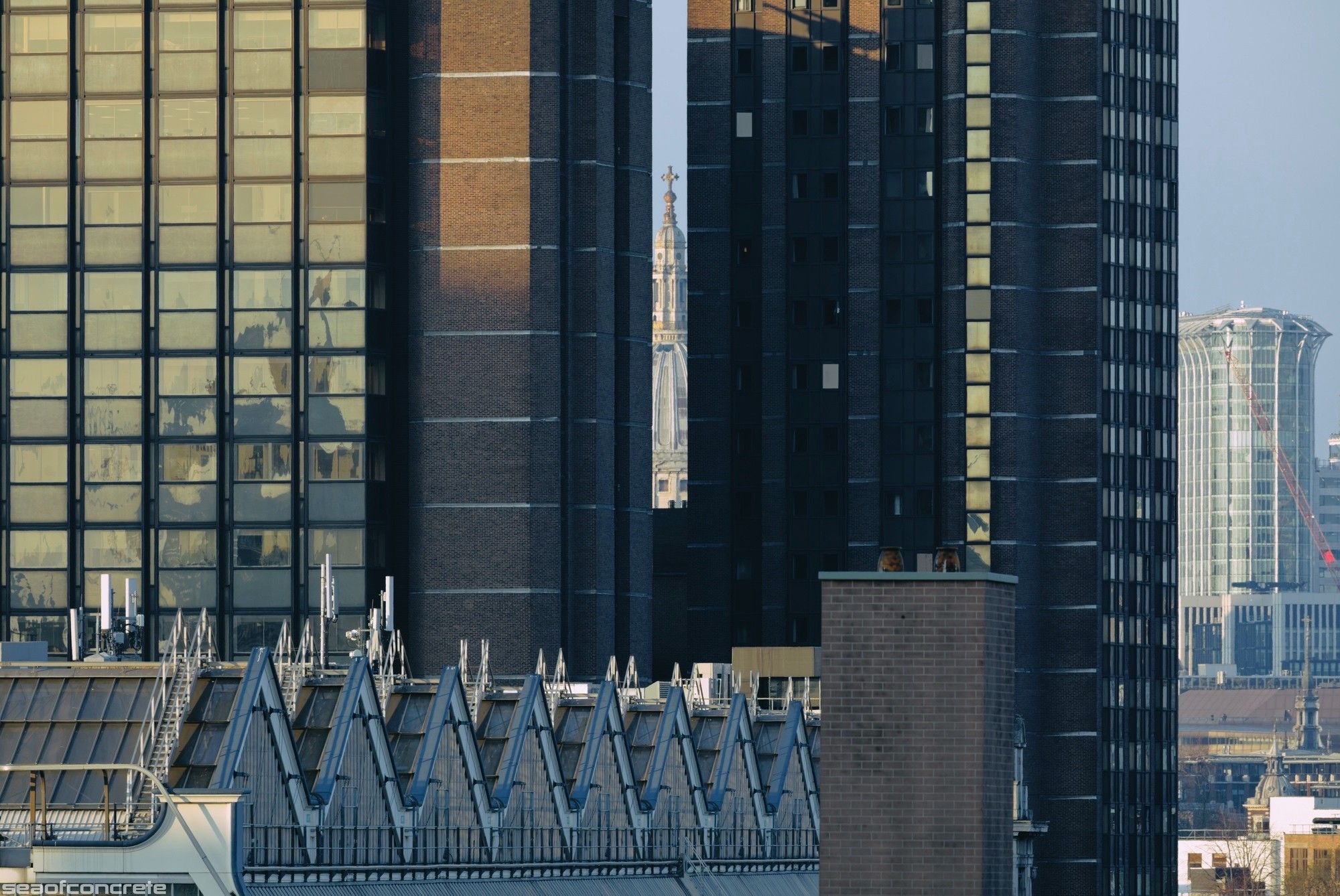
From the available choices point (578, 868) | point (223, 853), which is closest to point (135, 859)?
point (223, 853)

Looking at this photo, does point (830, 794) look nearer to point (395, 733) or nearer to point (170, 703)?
point (170, 703)

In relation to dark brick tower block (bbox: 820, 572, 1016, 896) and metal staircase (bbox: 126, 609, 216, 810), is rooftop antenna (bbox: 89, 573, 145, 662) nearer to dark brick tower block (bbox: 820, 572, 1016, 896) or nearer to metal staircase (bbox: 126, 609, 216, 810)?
metal staircase (bbox: 126, 609, 216, 810)

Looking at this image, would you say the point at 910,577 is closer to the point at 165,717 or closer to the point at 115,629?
the point at 165,717

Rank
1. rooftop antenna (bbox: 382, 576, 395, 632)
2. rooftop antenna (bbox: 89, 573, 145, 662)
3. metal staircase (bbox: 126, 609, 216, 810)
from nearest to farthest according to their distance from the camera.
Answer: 1. metal staircase (bbox: 126, 609, 216, 810)
2. rooftop antenna (bbox: 89, 573, 145, 662)
3. rooftop antenna (bbox: 382, 576, 395, 632)

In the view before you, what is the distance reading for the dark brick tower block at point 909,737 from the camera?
83875mm

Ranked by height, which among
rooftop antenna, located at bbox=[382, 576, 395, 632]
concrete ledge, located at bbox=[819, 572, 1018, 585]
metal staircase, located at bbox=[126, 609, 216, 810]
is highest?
concrete ledge, located at bbox=[819, 572, 1018, 585]

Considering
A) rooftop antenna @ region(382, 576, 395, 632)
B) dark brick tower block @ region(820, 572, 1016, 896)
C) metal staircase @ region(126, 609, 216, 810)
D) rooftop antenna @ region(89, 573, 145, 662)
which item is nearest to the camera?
dark brick tower block @ region(820, 572, 1016, 896)

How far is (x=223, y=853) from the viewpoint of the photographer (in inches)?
4690

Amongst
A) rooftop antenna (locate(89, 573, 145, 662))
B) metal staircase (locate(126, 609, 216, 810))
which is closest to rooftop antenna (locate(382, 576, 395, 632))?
rooftop antenna (locate(89, 573, 145, 662))

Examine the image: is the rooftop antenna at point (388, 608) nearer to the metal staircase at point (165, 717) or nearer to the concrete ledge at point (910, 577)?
the metal staircase at point (165, 717)

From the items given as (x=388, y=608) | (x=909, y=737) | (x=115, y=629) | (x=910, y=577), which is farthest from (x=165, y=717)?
(x=115, y=629)

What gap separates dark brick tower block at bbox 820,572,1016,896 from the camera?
8388 centimetres

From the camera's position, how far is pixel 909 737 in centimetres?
8438

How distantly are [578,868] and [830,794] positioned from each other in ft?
282
